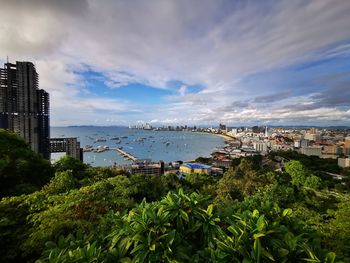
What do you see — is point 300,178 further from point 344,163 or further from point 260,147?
point 260,147

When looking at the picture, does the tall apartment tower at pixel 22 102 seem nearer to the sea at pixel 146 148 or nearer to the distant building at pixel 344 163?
the sea at pixel 146 148

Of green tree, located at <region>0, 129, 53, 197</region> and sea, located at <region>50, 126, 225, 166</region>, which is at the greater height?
green tree, located at <region>0, 129, 53, 197</region>

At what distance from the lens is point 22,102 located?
21.5 meters

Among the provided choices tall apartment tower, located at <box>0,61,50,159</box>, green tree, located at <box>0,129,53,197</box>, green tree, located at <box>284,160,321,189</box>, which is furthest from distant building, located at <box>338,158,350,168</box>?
tall apartment tower, located at <box>0,61,50,159</box>

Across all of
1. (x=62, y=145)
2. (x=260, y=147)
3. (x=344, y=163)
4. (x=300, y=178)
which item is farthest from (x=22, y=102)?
(x=260, y=147)

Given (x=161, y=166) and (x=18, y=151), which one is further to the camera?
(x=161, y=166)

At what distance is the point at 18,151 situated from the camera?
6.94m

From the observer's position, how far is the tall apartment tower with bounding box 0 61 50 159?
803 inches

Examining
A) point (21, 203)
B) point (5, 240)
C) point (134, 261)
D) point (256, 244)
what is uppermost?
point (256, 244)

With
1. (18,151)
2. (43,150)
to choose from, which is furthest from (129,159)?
(18,151)

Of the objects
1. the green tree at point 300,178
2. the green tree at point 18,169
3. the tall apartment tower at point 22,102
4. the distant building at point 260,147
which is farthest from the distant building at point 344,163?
the tall apartment tower at point 22,102

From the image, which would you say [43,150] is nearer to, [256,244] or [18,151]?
[18,151]

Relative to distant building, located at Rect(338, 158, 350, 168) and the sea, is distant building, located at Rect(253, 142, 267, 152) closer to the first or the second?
the sea

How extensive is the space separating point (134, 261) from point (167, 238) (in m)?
0.22
